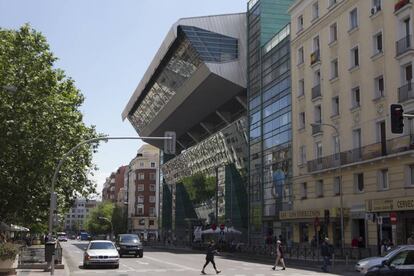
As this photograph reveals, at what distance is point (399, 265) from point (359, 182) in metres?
25.3

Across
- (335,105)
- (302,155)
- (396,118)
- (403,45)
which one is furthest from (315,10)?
(396,118)

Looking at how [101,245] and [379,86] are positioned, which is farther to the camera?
[379,86]

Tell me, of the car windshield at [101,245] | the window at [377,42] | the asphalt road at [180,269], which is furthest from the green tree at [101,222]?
the car windshield at [101,245]

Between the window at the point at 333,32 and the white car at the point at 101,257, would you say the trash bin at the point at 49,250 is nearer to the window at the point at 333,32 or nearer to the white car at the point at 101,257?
the white car at the point at 101,257

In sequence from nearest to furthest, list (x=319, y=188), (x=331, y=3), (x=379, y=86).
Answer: (x=379, y=86), (x=331, y=3), (x=319, y=188)

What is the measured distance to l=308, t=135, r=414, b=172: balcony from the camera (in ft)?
113

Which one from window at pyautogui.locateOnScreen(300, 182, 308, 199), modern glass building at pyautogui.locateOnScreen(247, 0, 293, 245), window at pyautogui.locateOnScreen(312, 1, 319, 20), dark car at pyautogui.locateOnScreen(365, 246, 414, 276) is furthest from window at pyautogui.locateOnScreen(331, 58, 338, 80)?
dark car at pyautogui.locateOnScreen(365, 246, 414, 276)

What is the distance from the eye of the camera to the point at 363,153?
38.7m

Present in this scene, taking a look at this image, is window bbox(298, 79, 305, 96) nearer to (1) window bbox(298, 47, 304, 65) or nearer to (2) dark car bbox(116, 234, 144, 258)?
(1) window bbox(298, 47, 304, 65)

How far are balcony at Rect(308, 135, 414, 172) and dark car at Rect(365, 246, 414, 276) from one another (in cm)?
1907

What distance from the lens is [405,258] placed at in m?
15.5

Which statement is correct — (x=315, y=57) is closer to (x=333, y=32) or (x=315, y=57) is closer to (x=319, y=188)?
(x=333, y=32)

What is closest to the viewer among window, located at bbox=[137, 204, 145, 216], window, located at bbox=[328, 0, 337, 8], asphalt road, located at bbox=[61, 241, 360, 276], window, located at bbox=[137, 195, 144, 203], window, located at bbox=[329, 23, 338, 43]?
asphalt road, located at bbox=[61, 241, 360, 276]

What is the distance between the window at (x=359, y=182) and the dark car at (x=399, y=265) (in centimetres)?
2434
